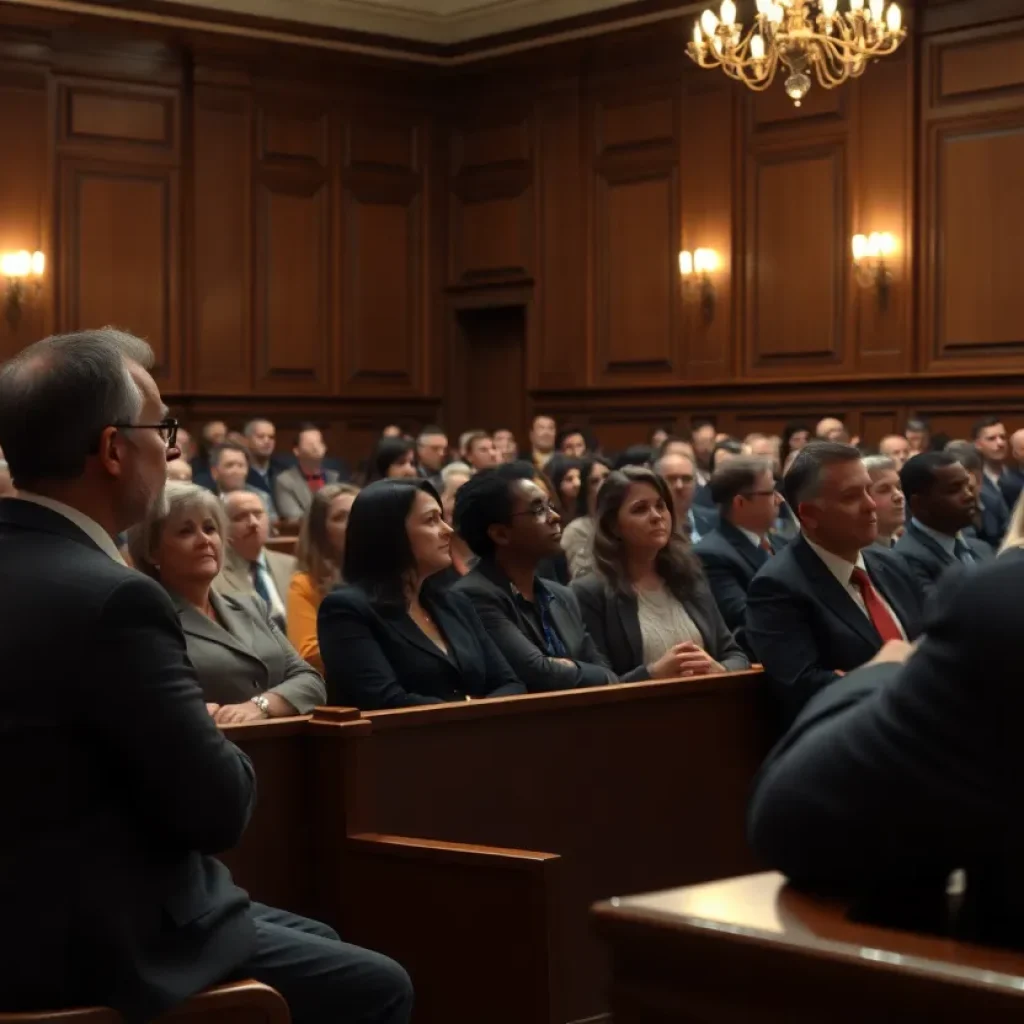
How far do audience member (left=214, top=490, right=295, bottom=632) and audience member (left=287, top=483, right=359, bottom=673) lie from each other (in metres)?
0.11

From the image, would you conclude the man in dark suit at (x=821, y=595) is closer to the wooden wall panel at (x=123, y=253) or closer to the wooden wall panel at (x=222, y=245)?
the wooden wall panel at (x=123, y=253)

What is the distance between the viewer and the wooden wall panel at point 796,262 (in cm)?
1371

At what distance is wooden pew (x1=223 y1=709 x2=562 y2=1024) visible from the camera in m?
3.47

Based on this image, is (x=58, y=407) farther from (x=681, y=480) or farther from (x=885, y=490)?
(x=681, y=480)

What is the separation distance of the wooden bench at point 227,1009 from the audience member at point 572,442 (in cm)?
1066

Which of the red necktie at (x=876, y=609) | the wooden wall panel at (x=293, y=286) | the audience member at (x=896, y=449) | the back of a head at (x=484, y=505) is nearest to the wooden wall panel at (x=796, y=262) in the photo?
the audience member at (x=896, y=449)

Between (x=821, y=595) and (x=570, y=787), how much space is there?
1057mm

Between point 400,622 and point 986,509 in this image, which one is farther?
point 986,509

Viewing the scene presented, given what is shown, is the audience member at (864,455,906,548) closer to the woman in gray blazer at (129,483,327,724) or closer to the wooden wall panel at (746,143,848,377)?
the woman in gray blazer at (129,483,327,724)

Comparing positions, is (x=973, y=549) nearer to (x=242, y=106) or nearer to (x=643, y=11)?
(x=643, y=11)

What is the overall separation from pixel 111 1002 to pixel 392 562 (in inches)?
91.8

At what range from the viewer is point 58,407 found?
8.61 ft

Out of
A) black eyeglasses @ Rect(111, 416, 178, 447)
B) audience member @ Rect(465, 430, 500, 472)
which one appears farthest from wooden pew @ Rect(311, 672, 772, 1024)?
audience member @ Rect(465, 430, 500, 472)

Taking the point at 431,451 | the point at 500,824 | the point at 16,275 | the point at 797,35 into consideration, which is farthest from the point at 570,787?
the point at 16,275
